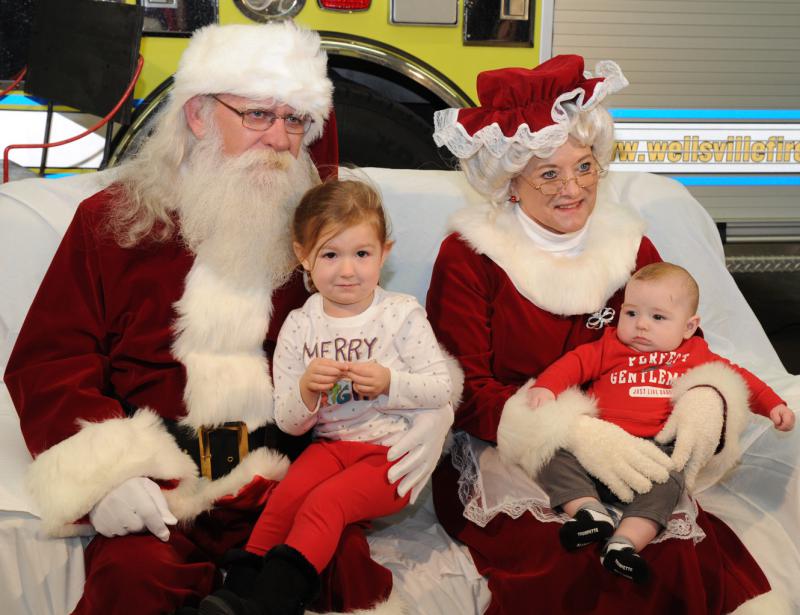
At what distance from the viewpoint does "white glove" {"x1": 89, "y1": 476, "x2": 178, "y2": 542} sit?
1767mm

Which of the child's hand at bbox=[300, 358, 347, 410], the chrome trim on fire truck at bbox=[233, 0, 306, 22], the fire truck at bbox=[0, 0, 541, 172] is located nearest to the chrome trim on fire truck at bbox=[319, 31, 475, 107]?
the fire truck at bbox=[0, 0, 541, 172]

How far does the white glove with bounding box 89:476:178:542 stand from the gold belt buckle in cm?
22

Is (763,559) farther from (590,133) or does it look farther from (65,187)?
(65,187)

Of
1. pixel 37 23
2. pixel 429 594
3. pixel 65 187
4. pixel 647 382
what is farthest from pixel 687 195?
pixel 37 23

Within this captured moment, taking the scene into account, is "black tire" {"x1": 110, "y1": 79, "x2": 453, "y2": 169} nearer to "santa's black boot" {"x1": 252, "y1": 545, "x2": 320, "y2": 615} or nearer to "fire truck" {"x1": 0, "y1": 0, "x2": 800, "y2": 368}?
"fire truck" {"x1": 0, "y1": 0, "x2": 800, "y2": 368}

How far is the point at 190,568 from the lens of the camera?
1.76 metres

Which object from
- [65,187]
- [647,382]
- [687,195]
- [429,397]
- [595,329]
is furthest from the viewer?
[687,195]

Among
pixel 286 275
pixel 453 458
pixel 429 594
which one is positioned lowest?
pixel 429 594

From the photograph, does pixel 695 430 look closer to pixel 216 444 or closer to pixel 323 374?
pixel 323 374

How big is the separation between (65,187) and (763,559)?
2.06 metres

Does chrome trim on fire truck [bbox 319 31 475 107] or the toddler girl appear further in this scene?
chrome trim on fire truck [bbox 319 31 475 107]

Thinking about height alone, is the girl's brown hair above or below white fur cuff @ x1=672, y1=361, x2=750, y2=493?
above

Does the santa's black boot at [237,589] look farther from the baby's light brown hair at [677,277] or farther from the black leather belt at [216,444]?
the baby's light brown hair at [677,277]

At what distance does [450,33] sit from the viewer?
3158 millimetres
